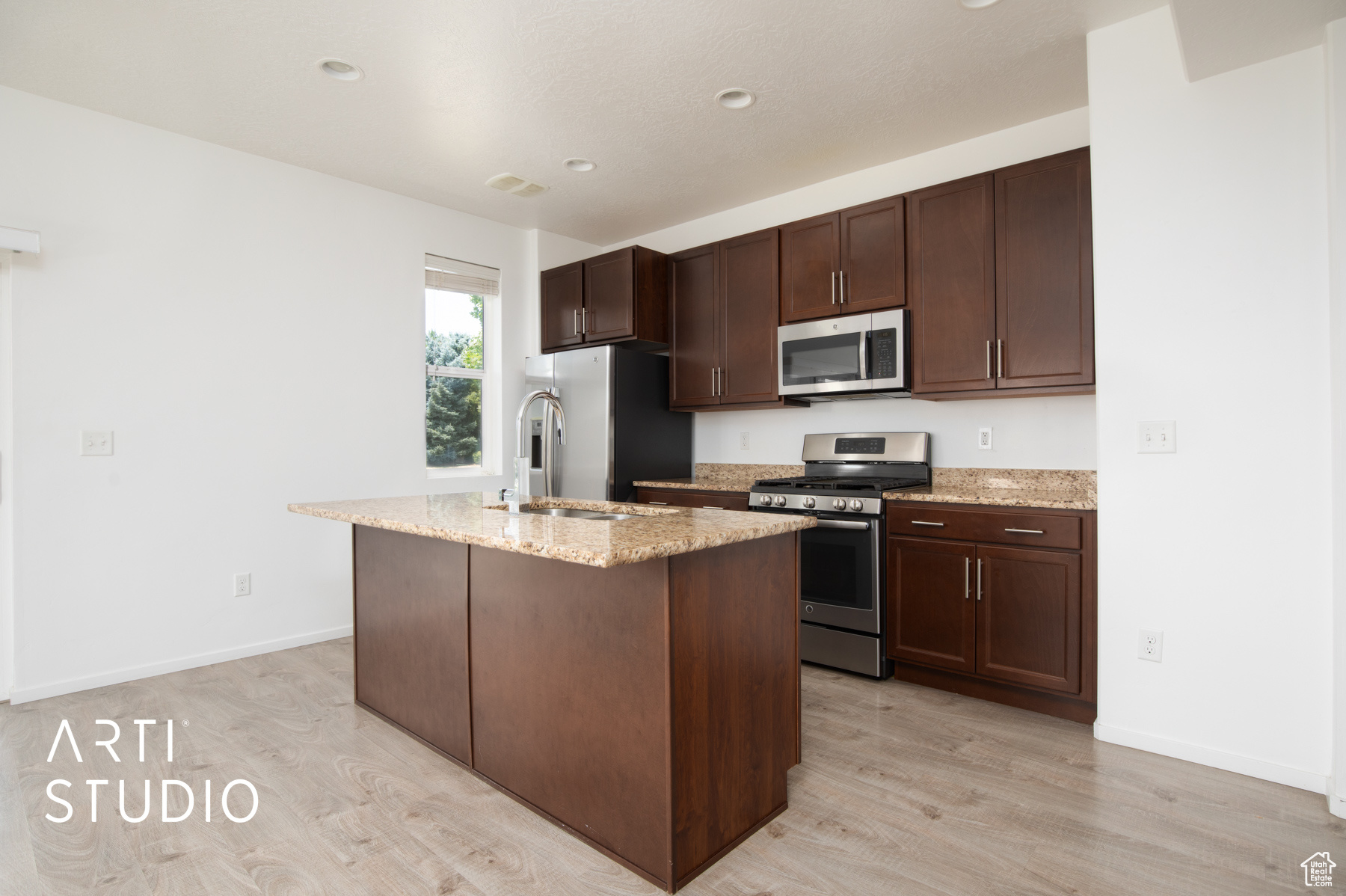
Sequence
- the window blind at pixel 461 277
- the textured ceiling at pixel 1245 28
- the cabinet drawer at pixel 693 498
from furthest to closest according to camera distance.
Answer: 1. the window blind at pixel 461 277
2. the cabinet drawer at pixel 693 498
3. the textured ceiling at pixel 1245 28

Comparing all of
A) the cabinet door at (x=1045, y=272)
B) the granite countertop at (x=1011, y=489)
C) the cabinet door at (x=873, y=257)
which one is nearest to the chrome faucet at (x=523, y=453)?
the granite countertop at (x=1011, y=489)

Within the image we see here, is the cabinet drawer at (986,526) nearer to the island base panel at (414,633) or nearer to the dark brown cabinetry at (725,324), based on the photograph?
the dark brown cabinetry at (725,324)

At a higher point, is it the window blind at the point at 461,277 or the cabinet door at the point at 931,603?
the window blind at the point at 461,277

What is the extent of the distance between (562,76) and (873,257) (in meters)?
1.68

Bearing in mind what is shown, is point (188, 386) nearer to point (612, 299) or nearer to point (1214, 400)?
point (612, 299)

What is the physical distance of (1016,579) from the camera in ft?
9.04

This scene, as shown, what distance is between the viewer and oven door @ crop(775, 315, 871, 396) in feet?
11.3

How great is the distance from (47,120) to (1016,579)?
4.57m

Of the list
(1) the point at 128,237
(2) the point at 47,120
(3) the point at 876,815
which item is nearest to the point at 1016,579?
(3) the point at 876,815

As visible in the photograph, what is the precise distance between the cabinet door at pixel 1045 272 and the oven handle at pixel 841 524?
2.83ft

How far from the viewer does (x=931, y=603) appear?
2998mm

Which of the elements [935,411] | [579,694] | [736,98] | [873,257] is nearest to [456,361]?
[736,98]

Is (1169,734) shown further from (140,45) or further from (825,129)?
(140,45)

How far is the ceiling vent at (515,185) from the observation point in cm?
387
